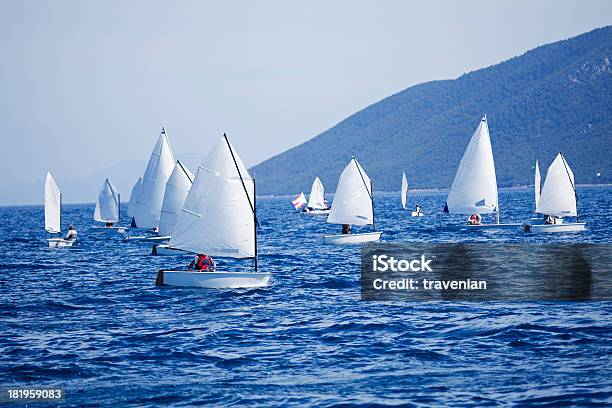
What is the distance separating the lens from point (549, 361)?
22.3m

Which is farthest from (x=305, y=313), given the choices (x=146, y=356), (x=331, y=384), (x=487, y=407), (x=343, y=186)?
(x=343, y=186)

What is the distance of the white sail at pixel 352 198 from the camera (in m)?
65.1

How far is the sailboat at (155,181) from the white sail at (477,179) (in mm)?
23041

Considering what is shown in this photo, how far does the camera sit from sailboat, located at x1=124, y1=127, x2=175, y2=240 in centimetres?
6500

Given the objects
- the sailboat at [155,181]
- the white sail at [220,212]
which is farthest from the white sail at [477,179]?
the white sail at [220,212]

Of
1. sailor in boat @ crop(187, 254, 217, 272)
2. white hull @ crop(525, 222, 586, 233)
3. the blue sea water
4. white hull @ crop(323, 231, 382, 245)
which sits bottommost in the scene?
the blue sea water

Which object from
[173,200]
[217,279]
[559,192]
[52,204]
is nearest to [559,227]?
[559,192]

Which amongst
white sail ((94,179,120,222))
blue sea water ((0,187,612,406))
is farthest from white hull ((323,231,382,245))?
white sail ((94,179,120,222))

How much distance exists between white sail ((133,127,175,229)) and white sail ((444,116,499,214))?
23.0 m

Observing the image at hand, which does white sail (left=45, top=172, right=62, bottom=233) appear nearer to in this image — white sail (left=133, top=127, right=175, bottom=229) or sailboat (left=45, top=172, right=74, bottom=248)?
sailboat (left=45, top=172, right=74, bottom=248)

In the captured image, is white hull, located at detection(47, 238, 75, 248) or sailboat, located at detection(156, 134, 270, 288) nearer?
sailboat, located at detection(156, 134, 270, 288)

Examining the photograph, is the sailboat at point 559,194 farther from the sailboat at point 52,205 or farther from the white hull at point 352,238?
the sailboat at point 52,205

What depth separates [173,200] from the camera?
188 ft

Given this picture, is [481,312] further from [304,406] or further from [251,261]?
[251,261]
